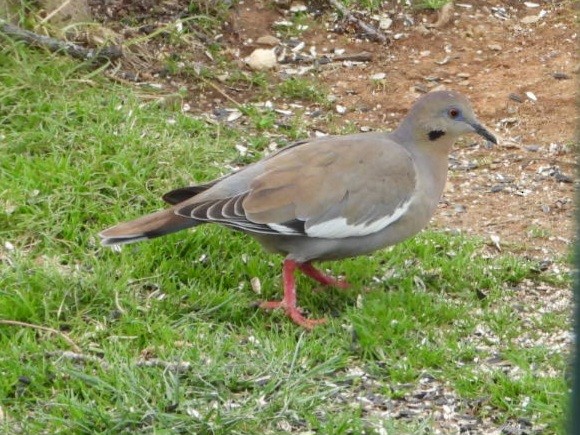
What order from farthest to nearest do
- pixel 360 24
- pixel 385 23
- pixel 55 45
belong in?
pixel 385 23
pixel 360 24
pixel 55 45

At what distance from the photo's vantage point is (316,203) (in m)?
5.05

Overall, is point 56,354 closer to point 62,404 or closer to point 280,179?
point 62,404

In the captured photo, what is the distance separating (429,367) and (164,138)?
7.10 ft

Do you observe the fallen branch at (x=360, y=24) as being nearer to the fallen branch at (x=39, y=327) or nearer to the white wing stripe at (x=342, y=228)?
the white wing stripe at (x=342, y=228)

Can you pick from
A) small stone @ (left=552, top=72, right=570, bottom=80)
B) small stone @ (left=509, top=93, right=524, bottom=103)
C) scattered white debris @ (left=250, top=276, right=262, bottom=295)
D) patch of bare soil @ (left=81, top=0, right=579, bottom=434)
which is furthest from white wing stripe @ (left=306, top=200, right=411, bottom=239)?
small stone @ (left=552, top=72, right=570, bottom=80)

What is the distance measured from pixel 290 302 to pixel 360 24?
3.42 meters

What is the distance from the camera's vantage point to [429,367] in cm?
469

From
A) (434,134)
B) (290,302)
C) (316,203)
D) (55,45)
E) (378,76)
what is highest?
(434,134)

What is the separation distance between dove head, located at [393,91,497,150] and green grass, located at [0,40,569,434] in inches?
22.3

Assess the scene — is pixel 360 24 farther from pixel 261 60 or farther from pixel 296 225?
pixel 296 225

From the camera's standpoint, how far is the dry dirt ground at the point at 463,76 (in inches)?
252

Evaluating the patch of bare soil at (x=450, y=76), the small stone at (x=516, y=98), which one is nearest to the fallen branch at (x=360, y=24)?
the patch of bare soil at (x=450, y=76)

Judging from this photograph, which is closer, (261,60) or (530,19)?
(261,60)

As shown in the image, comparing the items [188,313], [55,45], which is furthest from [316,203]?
[55,45]
